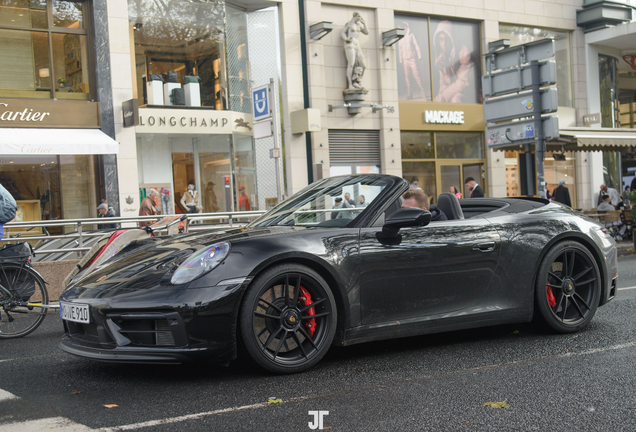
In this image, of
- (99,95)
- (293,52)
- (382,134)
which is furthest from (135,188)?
(382,134)

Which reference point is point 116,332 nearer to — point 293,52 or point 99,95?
point 99,95

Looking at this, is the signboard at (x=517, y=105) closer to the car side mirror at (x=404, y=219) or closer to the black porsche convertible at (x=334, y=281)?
the black porsche convertible at (x=334, y=281)

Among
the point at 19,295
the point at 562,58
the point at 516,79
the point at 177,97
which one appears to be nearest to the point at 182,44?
the point at 177,97

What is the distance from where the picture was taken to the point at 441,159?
75.3 feet

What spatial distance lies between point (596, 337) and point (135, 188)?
14.0m

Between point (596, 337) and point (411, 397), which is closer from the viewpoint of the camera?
point (411, 397)

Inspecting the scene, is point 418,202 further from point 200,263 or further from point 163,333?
point 163,333

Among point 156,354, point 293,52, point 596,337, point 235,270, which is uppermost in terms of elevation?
point 293,52

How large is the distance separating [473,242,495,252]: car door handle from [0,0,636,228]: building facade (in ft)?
29.5

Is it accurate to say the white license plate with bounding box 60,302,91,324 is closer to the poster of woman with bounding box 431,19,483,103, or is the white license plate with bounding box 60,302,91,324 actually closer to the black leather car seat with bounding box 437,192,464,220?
the black leather car seat with bounding box 437,192,464,220

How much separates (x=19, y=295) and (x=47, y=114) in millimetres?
10994

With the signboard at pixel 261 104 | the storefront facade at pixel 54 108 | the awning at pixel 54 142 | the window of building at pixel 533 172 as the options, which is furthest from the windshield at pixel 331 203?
the window of building at pixel 533 172

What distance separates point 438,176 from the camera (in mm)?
22859

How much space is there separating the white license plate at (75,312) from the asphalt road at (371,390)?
41 cm
